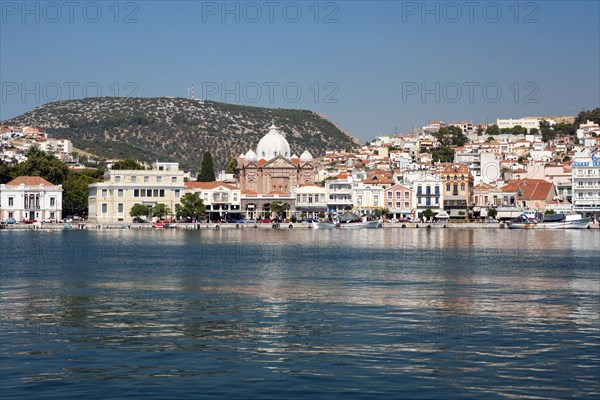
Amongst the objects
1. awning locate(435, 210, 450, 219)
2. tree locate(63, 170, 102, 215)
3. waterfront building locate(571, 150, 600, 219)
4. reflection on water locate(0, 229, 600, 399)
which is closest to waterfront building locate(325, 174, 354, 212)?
awning locate(435, 210, 450, 219)

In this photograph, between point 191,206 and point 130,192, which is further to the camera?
point 130,192

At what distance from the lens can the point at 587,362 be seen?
18.5 meters

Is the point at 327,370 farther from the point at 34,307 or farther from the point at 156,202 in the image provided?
the point at 156,202

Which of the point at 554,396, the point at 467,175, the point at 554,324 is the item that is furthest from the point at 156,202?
the point at 554,396

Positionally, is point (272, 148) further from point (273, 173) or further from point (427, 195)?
point (427, 195)

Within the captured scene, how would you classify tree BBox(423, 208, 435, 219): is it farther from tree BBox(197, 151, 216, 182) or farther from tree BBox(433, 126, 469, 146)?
tree BBox(433, 126, 469, 146)

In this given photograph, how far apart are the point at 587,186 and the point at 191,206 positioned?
39.9 meters

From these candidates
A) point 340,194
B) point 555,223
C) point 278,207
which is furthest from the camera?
point 340,194

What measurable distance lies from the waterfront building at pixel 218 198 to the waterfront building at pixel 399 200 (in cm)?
1679

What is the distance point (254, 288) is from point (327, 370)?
14.0 metres

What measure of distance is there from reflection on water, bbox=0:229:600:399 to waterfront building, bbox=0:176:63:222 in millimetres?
62535

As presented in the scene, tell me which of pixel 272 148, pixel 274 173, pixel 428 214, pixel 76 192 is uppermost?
pixel 272 148

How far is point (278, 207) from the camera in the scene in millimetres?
108062

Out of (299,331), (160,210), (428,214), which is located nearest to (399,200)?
(428,214)
